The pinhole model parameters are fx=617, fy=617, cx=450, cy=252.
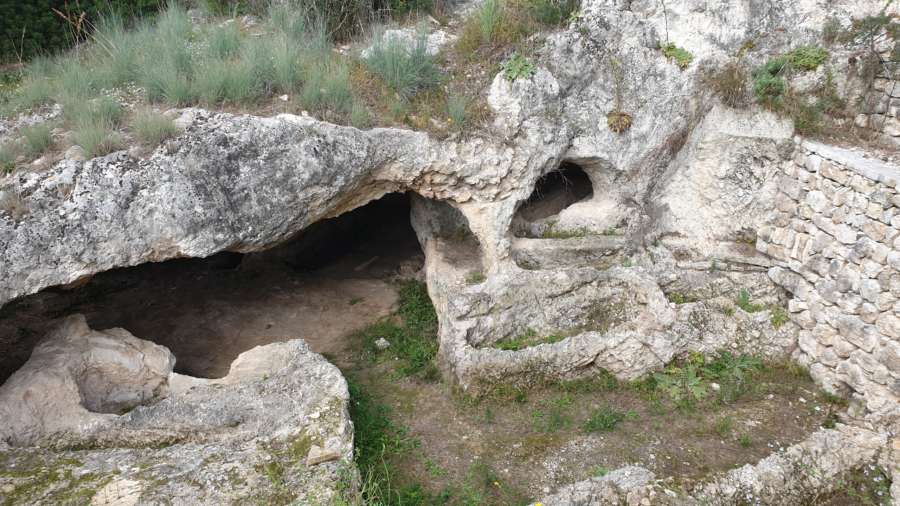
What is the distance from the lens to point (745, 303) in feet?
28.3


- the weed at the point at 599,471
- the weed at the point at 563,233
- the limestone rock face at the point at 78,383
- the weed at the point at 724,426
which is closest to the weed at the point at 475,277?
the weed at the point at 563,233

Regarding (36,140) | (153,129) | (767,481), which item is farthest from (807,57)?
(36,140)

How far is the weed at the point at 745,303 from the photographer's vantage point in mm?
8625

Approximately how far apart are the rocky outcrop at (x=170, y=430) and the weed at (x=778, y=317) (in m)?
5.89

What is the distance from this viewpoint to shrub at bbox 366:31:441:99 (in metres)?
8.31

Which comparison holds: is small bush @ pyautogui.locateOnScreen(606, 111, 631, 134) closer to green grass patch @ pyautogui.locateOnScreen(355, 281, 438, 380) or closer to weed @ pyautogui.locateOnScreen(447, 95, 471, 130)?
weed @ pyautogui.locateOnScreen(447, 95, 471, 130)

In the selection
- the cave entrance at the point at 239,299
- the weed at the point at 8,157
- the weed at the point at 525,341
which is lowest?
the cave entrance at the point at 239,299

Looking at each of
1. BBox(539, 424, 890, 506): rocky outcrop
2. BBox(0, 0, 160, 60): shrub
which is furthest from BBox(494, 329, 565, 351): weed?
BBox(0, 0, 160, 60): shrub

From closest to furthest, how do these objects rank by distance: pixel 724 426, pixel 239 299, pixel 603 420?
1. pixel 724 426
2. pixel 603 420
3. pixel 239 299

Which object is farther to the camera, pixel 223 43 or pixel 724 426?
pixel 223 43

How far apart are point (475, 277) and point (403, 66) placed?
3114 millimetres

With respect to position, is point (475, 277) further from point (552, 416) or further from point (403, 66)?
point (403, 66)

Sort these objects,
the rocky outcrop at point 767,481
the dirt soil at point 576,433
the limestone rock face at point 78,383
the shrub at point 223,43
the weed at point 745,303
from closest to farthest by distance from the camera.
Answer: the rocky outcrop at point 767,481
the limestone rock face at point 78,383
the dirt soil at point 576,433
the shrub at point 223,43
the weed at point 745,303

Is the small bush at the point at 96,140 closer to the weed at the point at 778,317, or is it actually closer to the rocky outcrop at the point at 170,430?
the rocky outcrop at the point at 170,430
